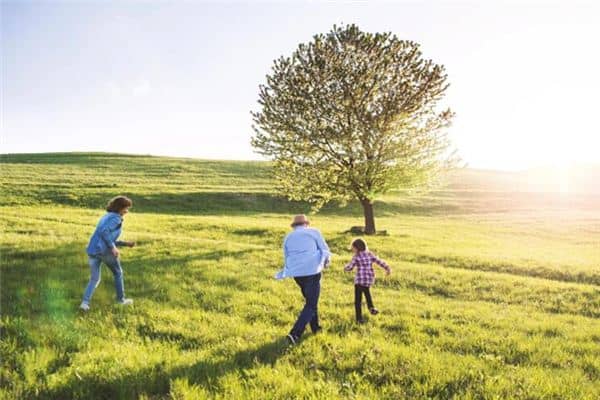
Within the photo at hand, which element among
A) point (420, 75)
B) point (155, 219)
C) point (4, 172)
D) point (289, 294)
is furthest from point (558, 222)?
point (4, 172)

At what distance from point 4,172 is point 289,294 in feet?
190

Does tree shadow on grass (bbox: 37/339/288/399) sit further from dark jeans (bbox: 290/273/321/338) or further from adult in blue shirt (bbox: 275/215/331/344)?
adult in blue shirt (bbox: 275/215/331/344)

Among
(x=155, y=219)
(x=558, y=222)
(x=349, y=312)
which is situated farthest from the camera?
(x=558, y=222)

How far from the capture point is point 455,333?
349 inches

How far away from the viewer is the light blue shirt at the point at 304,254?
27.1ft

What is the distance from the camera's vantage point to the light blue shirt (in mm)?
8273

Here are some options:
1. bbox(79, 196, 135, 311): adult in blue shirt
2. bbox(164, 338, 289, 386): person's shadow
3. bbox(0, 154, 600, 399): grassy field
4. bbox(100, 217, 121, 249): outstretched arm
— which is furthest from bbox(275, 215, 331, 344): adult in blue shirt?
bbox(100, 217, 121, 249): outstretched arm

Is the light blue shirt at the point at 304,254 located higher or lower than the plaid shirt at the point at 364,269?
higher

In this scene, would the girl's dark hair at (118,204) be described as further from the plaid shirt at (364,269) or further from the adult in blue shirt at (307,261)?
the plaid shirt at (364,269)

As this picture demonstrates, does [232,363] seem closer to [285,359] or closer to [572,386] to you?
[285,359]

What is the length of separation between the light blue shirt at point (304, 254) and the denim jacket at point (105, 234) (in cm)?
425

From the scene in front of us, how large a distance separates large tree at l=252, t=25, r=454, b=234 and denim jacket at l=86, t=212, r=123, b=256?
18.2 m

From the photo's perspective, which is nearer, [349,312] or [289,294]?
[349,312]

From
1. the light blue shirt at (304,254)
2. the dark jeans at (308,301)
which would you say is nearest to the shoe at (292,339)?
the dark jeans at (308,301)
